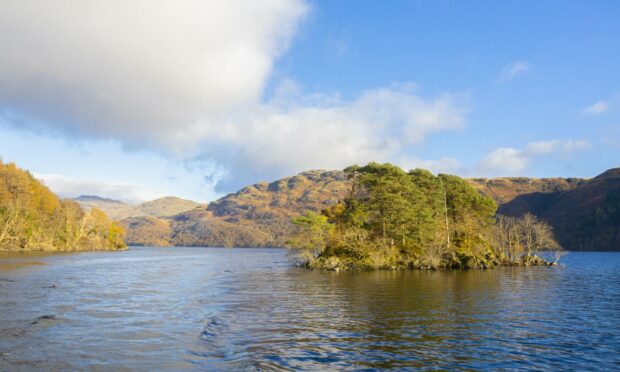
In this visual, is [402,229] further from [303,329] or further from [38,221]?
[38,221]

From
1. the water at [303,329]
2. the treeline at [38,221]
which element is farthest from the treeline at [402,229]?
the treeline at [38,221]

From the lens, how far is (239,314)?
30922 mm

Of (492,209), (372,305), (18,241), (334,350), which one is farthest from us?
(18,241)

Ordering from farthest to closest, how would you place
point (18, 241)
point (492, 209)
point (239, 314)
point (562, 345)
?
point (18, 241), point (492, 209), point (239, 314), point (562, 345)

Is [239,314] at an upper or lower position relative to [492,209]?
lower

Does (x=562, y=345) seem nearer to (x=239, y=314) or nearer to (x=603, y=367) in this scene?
(x=603, y=367)

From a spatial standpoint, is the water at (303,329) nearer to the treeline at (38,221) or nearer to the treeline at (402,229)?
the treeline at (402,229)

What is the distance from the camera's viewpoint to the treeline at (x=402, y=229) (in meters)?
79.3

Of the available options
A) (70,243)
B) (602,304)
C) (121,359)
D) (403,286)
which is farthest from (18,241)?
(602,304)

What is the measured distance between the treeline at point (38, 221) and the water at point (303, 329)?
344 ft

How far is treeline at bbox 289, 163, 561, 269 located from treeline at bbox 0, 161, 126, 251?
97.6 m

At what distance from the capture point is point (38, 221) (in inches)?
5689

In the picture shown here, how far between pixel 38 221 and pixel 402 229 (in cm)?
13082

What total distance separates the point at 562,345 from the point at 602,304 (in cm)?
1997
